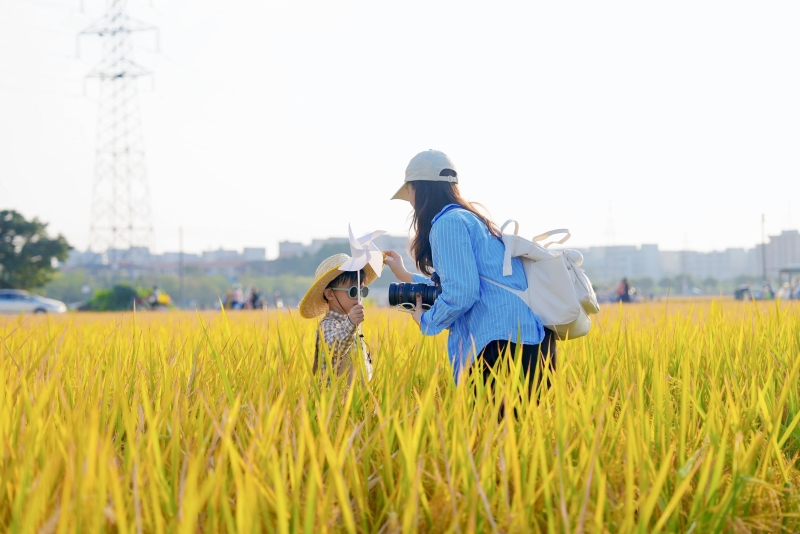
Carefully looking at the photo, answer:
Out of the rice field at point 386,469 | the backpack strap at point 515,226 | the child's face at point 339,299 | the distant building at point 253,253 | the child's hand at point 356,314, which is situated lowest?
the rice field at point 386,469

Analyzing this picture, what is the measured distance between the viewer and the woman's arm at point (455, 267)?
2.30 m

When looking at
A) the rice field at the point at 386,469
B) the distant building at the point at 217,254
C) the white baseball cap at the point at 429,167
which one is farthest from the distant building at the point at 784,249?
the rice field at the point at 386,469

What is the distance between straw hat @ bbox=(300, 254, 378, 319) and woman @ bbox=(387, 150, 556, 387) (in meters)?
0.29

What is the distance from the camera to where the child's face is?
2.71 m

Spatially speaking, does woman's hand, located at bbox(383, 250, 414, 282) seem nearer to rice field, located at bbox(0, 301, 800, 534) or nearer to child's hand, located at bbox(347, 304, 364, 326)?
child's hand, located at bbox(347, 304, 364, 326)

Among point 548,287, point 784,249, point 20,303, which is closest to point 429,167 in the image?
point 548,287

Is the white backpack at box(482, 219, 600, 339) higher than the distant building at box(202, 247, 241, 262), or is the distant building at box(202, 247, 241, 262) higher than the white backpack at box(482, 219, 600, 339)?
the distant building at box(202, 247, 241, 262)

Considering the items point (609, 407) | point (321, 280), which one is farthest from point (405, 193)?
point (609, 407)

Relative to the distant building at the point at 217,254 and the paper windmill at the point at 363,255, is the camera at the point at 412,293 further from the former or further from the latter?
the distant building at the point at 217,254

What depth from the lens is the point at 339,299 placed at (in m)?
2.74

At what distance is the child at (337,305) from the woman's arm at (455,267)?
0.32 metres

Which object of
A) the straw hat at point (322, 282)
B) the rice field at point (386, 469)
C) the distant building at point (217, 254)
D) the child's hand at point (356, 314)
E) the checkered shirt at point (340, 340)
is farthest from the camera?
the distant building at point (217, 254)

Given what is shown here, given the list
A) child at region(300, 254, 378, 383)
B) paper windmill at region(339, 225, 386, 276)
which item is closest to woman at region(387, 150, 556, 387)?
paper windmill at region(339, 225, 386, 276)

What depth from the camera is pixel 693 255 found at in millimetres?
151375
